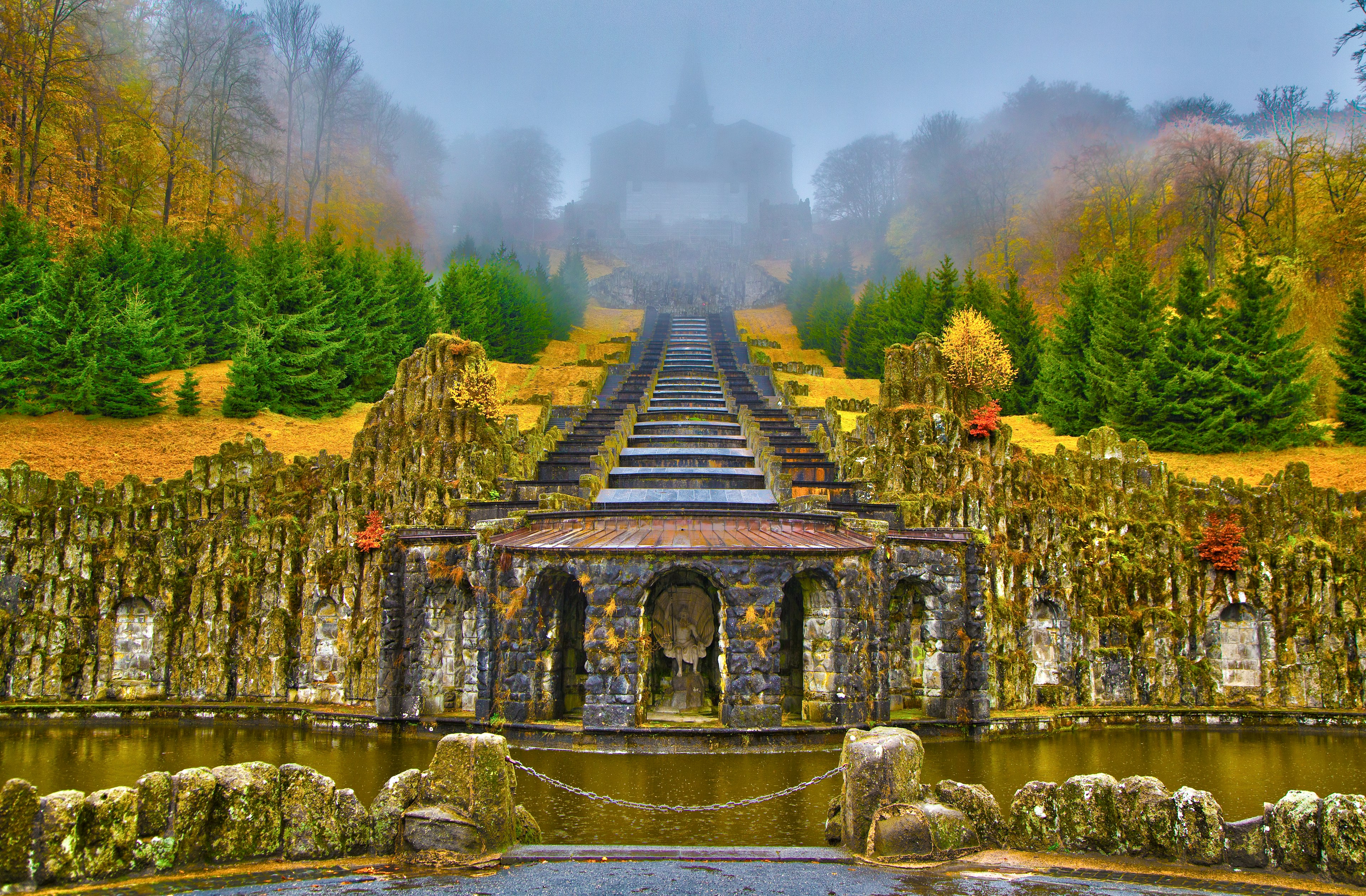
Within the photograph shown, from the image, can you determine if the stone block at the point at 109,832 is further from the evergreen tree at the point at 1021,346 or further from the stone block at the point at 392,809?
the evergreen tree at the point at 1021,346

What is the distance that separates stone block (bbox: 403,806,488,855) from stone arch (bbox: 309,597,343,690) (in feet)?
52.9

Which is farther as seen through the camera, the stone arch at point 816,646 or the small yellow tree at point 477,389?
the small yellow tree at point 477,389

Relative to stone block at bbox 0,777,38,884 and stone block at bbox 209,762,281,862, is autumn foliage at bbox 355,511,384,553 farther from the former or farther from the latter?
stone block at bbox 0,777,38,884

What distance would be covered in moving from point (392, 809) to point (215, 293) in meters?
44.7

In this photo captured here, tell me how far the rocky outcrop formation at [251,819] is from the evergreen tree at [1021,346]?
42.1 m

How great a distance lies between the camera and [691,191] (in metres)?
129

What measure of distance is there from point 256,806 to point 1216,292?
3806cm

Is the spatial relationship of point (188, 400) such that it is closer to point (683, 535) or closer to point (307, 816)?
point (683, 535)

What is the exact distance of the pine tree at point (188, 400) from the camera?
37844 mm

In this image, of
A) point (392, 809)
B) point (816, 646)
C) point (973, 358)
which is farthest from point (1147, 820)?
point (973, 358)

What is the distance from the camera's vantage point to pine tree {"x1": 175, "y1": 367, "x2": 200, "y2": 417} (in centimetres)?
3784

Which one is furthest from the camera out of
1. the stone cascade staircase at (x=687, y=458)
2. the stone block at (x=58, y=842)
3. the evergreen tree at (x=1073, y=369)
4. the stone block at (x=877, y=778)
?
the evergreen tree at (x=1073, y=369)

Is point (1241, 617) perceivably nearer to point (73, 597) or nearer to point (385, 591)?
point (385, 591)

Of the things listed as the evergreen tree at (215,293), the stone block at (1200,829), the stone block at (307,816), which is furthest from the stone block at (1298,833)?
the evergreen tree at (215,293)
